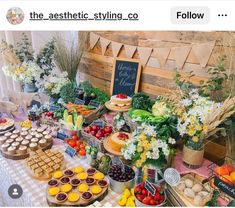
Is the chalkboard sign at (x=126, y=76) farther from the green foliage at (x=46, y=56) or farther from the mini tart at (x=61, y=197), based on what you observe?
the mini tart at (x=61, y=197)

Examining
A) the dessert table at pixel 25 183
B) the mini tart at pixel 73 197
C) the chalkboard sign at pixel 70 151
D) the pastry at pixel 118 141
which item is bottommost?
the dessert table at pixel 25 183

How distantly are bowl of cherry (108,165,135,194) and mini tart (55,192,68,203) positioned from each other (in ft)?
0.56

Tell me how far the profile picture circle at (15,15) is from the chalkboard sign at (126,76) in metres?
0.70

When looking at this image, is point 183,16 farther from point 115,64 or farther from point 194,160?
point 115,64

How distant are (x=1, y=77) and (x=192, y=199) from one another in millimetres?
1476

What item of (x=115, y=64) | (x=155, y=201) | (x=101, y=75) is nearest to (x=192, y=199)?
(x=155, y=201)

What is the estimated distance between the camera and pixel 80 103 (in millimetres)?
1371

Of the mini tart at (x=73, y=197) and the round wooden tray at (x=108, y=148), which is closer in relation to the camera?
the mini tart at (x=73, y=197)

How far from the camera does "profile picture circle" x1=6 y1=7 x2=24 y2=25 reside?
72 cm

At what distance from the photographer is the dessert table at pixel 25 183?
87cm

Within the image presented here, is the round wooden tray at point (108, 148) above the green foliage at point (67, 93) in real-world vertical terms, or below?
below

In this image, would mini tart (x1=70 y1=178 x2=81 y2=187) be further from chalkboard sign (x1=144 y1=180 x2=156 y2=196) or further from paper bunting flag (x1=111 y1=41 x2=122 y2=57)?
paper bunting flag (x1=111 y1=41 x2=122 y2=57)

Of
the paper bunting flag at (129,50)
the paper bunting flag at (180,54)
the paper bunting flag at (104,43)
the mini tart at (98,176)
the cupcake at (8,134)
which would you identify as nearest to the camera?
the mini tart at (98,176)

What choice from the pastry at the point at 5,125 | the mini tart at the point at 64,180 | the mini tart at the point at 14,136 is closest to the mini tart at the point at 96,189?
the mini tart at the point at 64,180
